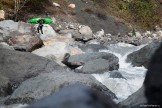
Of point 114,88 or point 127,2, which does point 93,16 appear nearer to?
point 127,2

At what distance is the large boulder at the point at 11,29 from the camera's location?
18969 millimetres

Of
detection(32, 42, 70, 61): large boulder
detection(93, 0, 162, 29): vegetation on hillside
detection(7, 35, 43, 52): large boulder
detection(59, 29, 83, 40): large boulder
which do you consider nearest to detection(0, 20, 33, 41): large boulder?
detection(7, 35, 43, 52): large boulder

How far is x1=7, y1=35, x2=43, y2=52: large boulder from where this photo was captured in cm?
1681

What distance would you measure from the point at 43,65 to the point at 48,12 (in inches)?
668

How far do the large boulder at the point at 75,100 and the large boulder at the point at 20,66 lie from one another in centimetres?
939

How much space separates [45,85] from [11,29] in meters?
11.8

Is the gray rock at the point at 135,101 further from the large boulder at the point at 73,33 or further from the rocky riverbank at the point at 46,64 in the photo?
the large boulder at the point at 73,33

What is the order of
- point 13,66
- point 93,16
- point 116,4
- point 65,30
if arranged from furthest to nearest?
point 116,4 → point 93,16 → point 65,30 → point 13,66

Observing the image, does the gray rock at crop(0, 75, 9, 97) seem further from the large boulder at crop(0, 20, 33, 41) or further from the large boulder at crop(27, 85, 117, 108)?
the large boulder at crop(27, 85, 117, 108)

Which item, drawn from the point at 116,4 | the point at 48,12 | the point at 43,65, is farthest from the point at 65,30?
the point at 43,65

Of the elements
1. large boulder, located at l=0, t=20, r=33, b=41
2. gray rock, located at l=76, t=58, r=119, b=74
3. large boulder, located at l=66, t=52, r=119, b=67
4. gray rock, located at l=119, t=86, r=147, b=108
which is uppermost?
gray rock, located at l=119, t=86, r=147, b=108

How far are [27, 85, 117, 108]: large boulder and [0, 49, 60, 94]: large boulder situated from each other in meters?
9.39

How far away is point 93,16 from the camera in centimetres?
3053

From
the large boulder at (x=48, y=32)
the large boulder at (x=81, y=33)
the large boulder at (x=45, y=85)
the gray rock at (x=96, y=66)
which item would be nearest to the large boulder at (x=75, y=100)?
the large boulder at (x=45, y=85)
